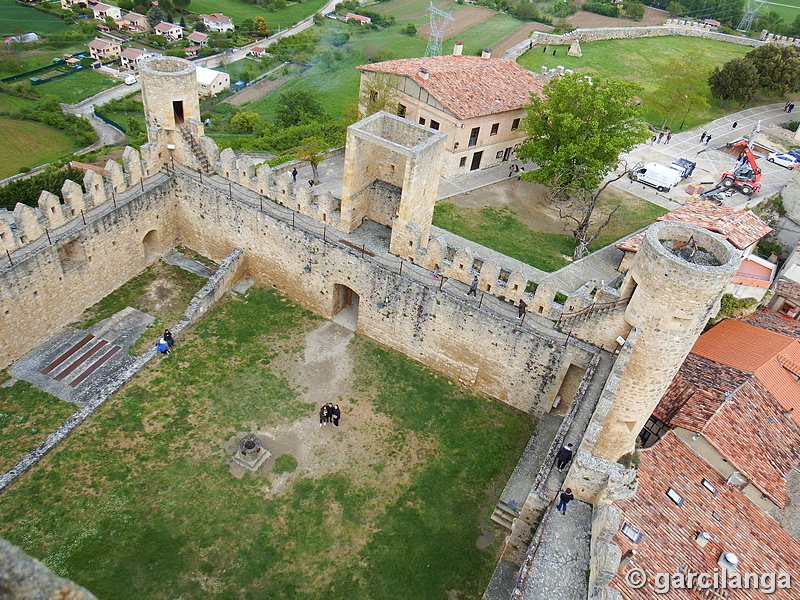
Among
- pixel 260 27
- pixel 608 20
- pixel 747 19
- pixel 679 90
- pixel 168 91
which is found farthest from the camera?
pixel 260 27

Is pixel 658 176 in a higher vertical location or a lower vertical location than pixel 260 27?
higher

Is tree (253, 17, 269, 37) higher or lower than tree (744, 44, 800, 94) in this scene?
lower

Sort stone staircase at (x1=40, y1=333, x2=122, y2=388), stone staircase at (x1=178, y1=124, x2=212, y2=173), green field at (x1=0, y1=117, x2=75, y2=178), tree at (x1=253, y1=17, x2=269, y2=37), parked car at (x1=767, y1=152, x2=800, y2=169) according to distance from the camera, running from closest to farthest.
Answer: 1. stone staircase at (x1=40, y1=333, x2=122, y2=388)
2. stone staircase at (x1=178, y1=124, x2=212, y2=173)
3. parked car at (x1=767, y1=152, x2=800, y2=169)
4. green field at (x1=0, y1=117, x2=75, y2=178)
5. tree at (x1=253, y1=17, x2=269, y2=37)

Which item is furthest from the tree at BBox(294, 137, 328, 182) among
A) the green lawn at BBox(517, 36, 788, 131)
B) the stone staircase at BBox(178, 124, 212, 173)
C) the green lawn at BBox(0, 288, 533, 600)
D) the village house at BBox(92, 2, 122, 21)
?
the village house at BBox(92, 2, 122, 21)

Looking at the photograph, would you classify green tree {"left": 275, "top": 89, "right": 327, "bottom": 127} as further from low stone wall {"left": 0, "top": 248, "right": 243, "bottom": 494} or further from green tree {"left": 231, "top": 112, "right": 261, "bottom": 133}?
low stone wall {"left": 0, "top": 248, "right": 243, "bottom": 494}

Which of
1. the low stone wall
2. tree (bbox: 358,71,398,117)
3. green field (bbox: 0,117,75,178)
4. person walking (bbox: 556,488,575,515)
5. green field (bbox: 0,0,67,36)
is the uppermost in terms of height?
tree (bbox: 358,71,398,117)

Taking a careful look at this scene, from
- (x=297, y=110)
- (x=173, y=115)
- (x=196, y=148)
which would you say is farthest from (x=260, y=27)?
(x=173, y=115)

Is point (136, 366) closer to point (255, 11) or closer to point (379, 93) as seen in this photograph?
point (379, 93)

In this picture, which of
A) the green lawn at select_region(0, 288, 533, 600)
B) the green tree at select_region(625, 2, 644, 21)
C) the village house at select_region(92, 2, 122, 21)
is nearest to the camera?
the green lawn at select_region(0, 288, 533, 600)
